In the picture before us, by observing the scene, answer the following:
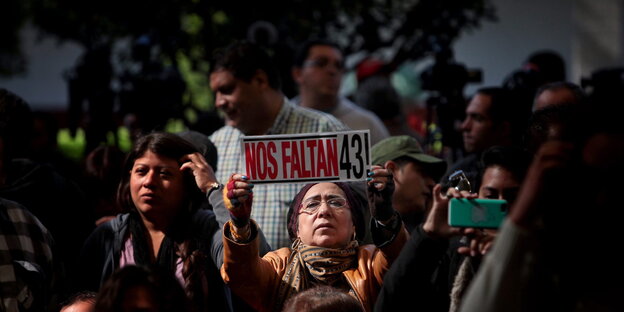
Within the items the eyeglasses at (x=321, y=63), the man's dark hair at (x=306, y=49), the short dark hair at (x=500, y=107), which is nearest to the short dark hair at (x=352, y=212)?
the short dark hair at (x=500, y=107)

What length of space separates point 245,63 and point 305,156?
1.55 meters

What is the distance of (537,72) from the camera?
566cm

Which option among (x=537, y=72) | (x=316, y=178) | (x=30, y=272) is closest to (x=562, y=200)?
(x=316, y=178)

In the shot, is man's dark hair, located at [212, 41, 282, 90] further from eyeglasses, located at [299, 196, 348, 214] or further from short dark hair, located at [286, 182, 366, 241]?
eyeglasses, located at [299, 196, 348, 214]

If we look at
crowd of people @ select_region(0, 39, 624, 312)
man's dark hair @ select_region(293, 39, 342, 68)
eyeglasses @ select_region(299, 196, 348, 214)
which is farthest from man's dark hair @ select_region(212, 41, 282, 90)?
eyeglasses @ select_region(299, 196, 348, 214)

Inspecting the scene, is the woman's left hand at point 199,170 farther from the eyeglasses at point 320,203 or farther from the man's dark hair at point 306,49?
the man's dark hair at point 306,49

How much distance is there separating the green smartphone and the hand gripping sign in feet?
3.09

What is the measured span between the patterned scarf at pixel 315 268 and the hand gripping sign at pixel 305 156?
269 mm

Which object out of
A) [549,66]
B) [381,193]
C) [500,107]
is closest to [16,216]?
[381,193]

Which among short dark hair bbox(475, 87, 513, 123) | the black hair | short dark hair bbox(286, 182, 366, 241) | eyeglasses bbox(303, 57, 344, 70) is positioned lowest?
the black hair

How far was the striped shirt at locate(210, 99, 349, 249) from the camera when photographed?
4.18 m

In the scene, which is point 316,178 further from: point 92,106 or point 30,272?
point 92,106

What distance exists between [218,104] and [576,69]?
14.8 meters

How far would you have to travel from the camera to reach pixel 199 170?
3.65m
